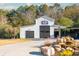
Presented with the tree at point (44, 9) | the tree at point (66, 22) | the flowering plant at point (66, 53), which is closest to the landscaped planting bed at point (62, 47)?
the flowering plant at point (66, 53)

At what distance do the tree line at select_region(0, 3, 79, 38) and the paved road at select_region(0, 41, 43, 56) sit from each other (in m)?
0.10

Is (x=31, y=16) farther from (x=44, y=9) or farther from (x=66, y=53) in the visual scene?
(x=66, y=53)

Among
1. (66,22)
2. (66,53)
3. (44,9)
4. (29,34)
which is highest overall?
(44,9)

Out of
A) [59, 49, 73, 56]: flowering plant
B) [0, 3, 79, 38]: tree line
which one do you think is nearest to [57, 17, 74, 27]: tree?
[0, 3, 79, 38]: tree line

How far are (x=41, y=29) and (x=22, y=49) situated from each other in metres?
0.25

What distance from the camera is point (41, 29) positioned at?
444 cm

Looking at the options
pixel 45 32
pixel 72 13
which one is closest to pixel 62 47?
pixel 45 32

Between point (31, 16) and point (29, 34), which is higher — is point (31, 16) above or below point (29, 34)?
above

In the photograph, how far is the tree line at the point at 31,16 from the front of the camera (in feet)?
14.5

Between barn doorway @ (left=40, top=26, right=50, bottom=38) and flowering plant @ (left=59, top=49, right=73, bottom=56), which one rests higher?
barn doorway @ (left=40, top=26, right=50, bottom=38)

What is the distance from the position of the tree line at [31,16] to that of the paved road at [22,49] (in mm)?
101

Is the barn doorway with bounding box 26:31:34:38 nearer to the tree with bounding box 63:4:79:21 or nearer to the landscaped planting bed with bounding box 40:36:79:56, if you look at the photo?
the landscaped planting bed with bounding box 40:36:79:56

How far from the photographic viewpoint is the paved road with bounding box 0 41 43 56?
4.40 metres

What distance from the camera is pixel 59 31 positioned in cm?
440
